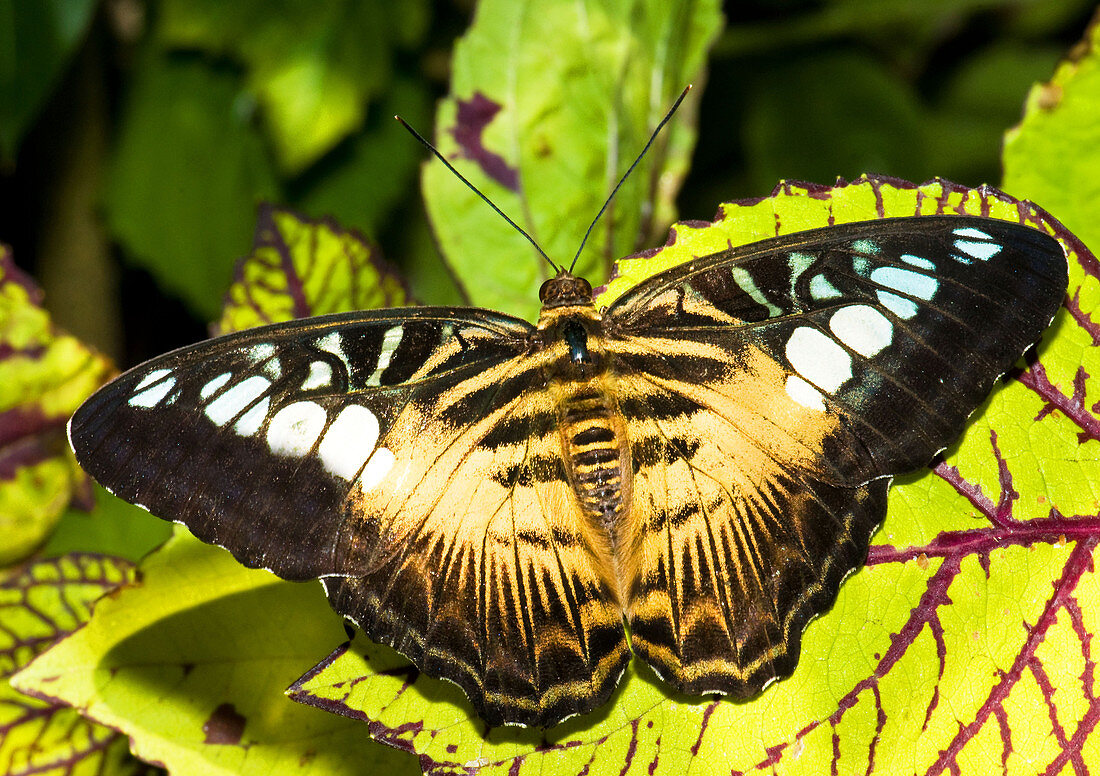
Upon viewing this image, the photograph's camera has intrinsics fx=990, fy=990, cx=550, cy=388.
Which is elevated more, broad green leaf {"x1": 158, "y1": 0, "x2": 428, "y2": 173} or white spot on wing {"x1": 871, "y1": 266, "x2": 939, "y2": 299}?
broad green leaf {"x1": 158, "y1": 0, "x2": 428, "y2": 173}

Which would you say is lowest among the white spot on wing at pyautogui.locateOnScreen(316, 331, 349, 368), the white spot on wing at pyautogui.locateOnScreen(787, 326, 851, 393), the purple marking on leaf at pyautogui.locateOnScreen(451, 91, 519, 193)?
the white spot on wing at pyautogui.locateOnScreen(316, 331, 349, 368)

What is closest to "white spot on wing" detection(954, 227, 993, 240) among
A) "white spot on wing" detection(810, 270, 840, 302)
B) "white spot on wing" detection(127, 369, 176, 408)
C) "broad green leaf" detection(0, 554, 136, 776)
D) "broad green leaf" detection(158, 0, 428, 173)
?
"white spot on wing" detection(810, 270, 840, 302)

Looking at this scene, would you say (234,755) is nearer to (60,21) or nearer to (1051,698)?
(1051,698)

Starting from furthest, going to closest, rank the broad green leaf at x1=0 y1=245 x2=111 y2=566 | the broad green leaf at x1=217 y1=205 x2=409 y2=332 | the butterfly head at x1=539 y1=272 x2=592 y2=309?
the broad green leaf at x1=0 y1=245 x2=111 y2=566 < the broad green leaf at x1=217 y1=205 x2=409 y2=332 < the butterfly head at x1=539 y1=272 x2=592 y2=309

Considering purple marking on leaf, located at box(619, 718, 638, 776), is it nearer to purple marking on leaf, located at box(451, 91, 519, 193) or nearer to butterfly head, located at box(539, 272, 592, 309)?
butterfly head, located at box(539, 272, 592, 309)

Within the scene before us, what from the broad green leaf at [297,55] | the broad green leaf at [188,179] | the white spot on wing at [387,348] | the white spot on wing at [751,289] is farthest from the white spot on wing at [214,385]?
the broad green leaf at [188,179]

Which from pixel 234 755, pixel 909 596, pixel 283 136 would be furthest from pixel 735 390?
pixel 283 136

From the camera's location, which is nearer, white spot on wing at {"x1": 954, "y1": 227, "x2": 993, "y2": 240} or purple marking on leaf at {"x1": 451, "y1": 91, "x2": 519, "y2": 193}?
white spot on wing at {"x1": 954, "y1": 227, "x2": 993, "y2": 240}
